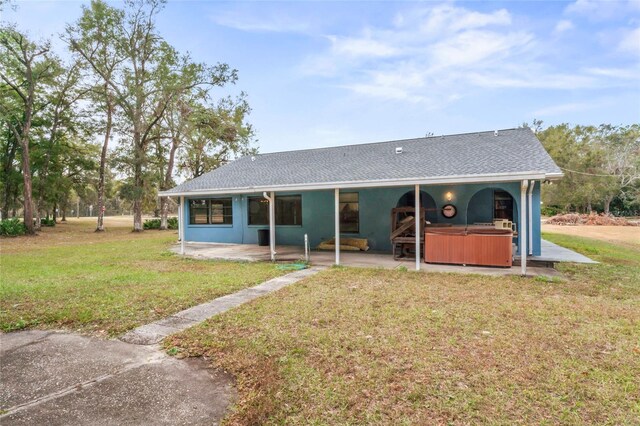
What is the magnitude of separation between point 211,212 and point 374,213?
7.36 metres

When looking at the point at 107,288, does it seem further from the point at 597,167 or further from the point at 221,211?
the point at 597,167

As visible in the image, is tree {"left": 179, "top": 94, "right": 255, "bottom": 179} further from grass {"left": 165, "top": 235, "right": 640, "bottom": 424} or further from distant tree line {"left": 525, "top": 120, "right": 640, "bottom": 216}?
distant tree line {"left": 525, "top": 120, "right": 640, "bottom": 216}

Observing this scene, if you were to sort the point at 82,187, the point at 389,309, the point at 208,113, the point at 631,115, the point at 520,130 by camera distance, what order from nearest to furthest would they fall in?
the point at 389,309 → the point at 520,130 → the point at 208,113 → the point at 82,187 → the point at 631,115

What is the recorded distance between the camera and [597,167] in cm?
3238

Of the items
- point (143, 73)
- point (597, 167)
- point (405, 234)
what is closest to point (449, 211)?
point (405, 234)

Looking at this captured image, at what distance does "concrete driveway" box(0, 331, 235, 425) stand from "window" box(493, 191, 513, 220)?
33.7 ft

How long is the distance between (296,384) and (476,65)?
17.2 meters

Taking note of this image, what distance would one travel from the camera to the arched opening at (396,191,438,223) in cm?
1084

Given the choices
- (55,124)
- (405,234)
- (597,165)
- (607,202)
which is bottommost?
(405,234)

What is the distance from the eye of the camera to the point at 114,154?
26.0m

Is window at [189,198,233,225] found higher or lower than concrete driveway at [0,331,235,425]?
higher

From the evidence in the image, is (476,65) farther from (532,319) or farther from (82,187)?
(82,187)

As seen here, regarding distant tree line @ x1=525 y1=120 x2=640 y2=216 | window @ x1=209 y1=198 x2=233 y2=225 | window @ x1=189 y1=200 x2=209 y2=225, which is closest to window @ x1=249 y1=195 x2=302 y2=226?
window @ x1=209 y1=198 x2=233 y2=225

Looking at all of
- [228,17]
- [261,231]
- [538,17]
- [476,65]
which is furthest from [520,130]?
[228,17]
